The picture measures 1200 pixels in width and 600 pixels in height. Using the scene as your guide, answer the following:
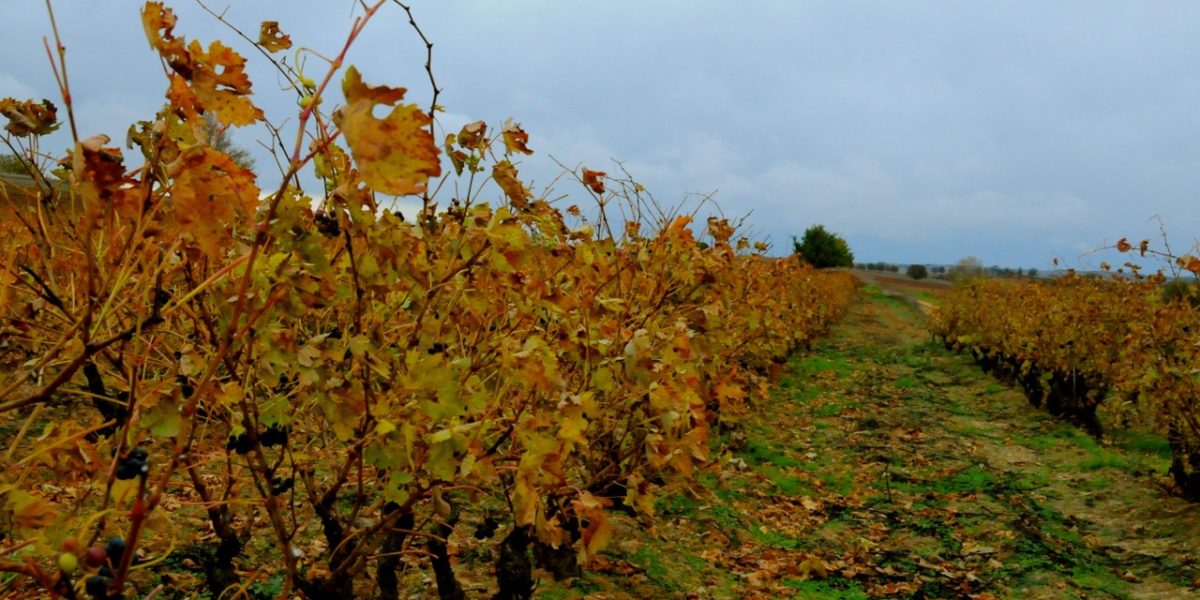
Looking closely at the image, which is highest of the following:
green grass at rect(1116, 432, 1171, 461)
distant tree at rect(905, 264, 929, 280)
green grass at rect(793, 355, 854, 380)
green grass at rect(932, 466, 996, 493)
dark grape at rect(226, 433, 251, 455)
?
distant tree at rect(905, 264, 929, 280)

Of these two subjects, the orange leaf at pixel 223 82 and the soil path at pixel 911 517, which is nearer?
the orange leaf at pixel 223 82

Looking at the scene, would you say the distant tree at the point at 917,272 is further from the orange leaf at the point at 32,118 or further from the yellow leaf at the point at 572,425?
the orange leaf at the point at 32,118

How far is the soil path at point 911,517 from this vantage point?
16.3 ft

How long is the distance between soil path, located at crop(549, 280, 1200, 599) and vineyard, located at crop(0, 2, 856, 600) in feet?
3.10

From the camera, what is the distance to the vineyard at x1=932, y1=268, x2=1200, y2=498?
7.33 meters

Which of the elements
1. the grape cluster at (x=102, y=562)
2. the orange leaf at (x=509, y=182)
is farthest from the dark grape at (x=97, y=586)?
the orange leaf at (x=509, y=182)

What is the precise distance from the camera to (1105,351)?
10.2m

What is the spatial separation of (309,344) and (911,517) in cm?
575

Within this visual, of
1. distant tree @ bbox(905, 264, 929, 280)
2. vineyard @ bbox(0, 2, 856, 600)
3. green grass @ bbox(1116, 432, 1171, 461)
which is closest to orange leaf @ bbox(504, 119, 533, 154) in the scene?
vineyard @ bbox(0, 2, 856, 600)

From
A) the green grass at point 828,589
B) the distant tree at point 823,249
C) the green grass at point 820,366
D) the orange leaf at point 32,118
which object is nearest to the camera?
the orange leaf at point 32,118

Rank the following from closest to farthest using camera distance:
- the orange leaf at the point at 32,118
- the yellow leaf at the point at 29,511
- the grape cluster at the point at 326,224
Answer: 1. the yellow leaf at the point at 29,511
2. the orange leaf at the point at 32,118
3. the grape cluster at the point at 326,224

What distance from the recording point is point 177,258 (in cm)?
218

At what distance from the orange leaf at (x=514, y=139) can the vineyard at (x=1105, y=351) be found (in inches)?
254

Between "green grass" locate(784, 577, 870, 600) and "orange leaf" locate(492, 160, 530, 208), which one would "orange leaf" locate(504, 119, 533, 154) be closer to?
"orange leaf" locate(492, 160, 530, 208)
